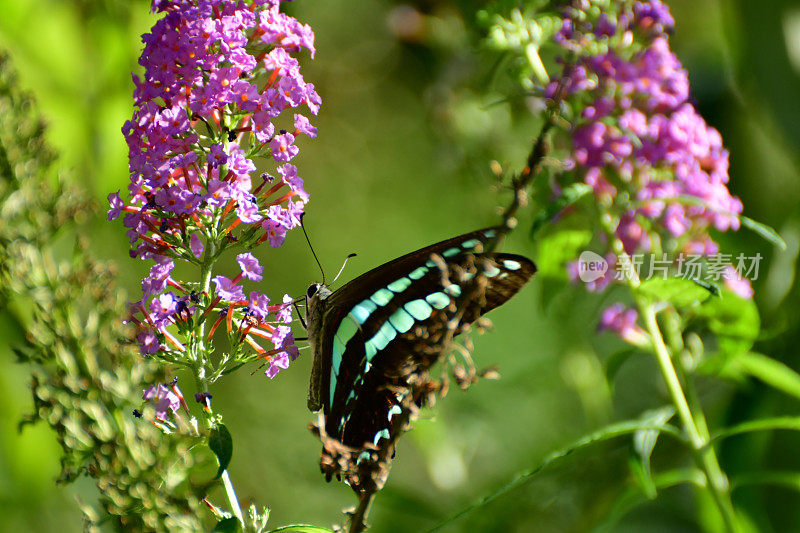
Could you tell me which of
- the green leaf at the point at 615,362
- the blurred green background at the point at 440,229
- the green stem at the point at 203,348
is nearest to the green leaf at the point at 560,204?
the blurred green background at the point at 440,229

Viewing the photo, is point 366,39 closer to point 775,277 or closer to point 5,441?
point 775,277

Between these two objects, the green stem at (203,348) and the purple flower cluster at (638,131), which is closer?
the green stem at (203,348)

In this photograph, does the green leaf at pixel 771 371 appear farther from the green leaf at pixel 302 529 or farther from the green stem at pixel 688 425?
the green leaf at pixel 302 529

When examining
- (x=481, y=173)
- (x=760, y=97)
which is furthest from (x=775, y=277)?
(x=481, y=173)

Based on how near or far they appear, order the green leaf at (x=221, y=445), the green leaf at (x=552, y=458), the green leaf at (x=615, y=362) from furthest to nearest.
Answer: the green leaf at (x=615, y=362), the green leaf at (x=552, y=458), the green leaf at (x=221, y=445)

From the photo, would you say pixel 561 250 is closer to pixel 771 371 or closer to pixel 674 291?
pixel 674 291

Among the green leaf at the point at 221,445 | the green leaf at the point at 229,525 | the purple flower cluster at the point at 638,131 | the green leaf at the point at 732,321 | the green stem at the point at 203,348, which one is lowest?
the green leaf at the point at 229,525

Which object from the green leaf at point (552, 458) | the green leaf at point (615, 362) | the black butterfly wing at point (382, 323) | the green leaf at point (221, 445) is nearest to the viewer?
the green leaf at point (221, 445)
